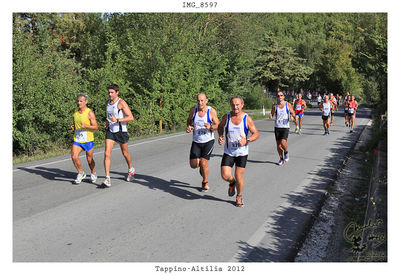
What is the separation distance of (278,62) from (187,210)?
46.7 metres

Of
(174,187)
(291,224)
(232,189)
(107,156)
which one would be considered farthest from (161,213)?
(107,156)

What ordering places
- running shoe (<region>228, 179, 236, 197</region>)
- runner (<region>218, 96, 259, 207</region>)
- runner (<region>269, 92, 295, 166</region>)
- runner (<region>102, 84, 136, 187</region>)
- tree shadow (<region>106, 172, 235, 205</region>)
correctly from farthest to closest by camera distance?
runner (<region>269, 92, 295, 166</region>) < runner (<region>102, 84, 136, 187</region>) < tree shadow (<region>106, 172, 235, 205</region>) < running shoe (<region>228, 179, 236, 197</region>) < runner (<region>218, 96, 259, 207</region>)

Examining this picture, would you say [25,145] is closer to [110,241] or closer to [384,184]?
[110,241]

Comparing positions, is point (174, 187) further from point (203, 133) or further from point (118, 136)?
point (118, 136)

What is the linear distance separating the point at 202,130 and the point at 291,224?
2.41 m

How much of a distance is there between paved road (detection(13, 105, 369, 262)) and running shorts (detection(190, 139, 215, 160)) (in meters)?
0.70

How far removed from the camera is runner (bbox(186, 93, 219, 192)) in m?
7.19

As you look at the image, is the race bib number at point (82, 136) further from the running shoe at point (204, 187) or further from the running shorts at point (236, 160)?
the running shorts at point (236, 160)

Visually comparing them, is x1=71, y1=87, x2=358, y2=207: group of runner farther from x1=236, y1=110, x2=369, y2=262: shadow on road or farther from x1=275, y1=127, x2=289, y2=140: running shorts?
x1=275, y1=127, x2=289, y2=140: running shorts

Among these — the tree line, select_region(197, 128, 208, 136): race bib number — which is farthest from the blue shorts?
the tree line

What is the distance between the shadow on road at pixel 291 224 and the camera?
4719 millimetres

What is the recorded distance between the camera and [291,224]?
5785mm

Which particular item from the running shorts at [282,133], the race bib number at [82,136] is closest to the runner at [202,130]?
the race bib number at [82,136]
